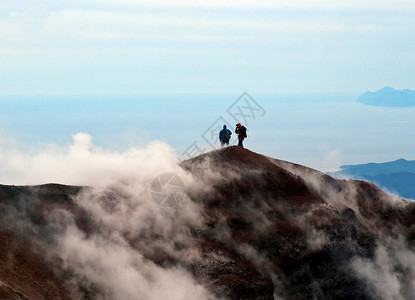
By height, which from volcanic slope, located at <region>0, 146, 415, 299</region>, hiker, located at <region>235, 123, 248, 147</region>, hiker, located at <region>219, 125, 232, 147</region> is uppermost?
hiker, located at <region>235, 123, 248, 147</region>

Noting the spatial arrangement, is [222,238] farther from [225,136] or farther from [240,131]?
[225,136]

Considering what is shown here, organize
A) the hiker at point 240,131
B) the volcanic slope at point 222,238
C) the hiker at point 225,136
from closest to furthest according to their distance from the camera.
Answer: the volcanic slope at point 222,238
the hiker at point 240,131
the hiker at point 225,136

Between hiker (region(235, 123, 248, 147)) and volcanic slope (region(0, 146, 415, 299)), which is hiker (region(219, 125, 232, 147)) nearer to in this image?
hiker (region(235, 123, 248, 147))

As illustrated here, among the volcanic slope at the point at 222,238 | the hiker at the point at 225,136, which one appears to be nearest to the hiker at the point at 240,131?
the hiker at the point at 225,136

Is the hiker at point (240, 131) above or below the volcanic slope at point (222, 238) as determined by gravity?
above

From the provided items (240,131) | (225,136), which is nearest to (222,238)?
(240,131)

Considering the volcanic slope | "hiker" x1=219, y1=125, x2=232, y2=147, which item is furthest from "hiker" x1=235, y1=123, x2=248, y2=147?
the volcanic slope

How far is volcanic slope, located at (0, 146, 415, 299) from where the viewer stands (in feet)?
152

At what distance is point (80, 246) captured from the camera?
48.2 m

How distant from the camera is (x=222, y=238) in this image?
2176 inches

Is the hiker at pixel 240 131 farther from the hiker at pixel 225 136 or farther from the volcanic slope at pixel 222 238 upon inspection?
the volcanic slope at pixel 222 238

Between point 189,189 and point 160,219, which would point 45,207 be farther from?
point 189,189

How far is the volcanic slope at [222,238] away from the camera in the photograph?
1827 inches

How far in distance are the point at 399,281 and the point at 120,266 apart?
3262 centimetres
